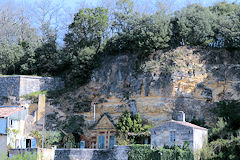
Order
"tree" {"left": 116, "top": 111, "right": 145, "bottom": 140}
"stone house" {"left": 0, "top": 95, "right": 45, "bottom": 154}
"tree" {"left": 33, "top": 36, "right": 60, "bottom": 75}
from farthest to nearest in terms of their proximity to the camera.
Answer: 1. "tree" {"left": 33, "top": 36, "right": 60, "bottom": 75}
2. "tree" {"left": 116, "top": 111, "right": 145, "bottom": 140}
3. "stone house" {"left": 0, "top": 95, "right": 45, "bottom": 154}

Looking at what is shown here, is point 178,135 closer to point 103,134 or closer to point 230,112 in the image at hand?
point 230,112

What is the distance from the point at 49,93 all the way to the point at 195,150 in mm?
19905

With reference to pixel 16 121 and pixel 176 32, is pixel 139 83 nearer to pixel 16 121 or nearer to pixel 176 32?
pixel 176 32

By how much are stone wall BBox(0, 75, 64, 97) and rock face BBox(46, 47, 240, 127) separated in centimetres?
318

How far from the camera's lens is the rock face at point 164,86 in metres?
43.4

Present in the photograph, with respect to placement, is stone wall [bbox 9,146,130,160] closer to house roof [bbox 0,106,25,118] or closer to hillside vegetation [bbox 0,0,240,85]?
house roof [bbox 0,106,25,118]

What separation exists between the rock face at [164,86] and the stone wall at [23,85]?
3.18 metres

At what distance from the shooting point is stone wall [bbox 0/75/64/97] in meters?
49.2

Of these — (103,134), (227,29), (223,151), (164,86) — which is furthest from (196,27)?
(223,151)

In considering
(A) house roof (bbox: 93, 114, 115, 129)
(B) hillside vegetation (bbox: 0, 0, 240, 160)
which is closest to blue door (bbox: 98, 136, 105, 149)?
(A) house roof (bbox: 93, 114, 115, 129)

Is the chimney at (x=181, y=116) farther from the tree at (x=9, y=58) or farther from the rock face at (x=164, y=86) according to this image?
the tree at (x=9, y=58)

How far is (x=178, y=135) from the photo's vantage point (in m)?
35.9

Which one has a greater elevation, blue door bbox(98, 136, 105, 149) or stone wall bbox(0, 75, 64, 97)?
stone wall bbox(0, 75, 64, 97)

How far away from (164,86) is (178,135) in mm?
9093
